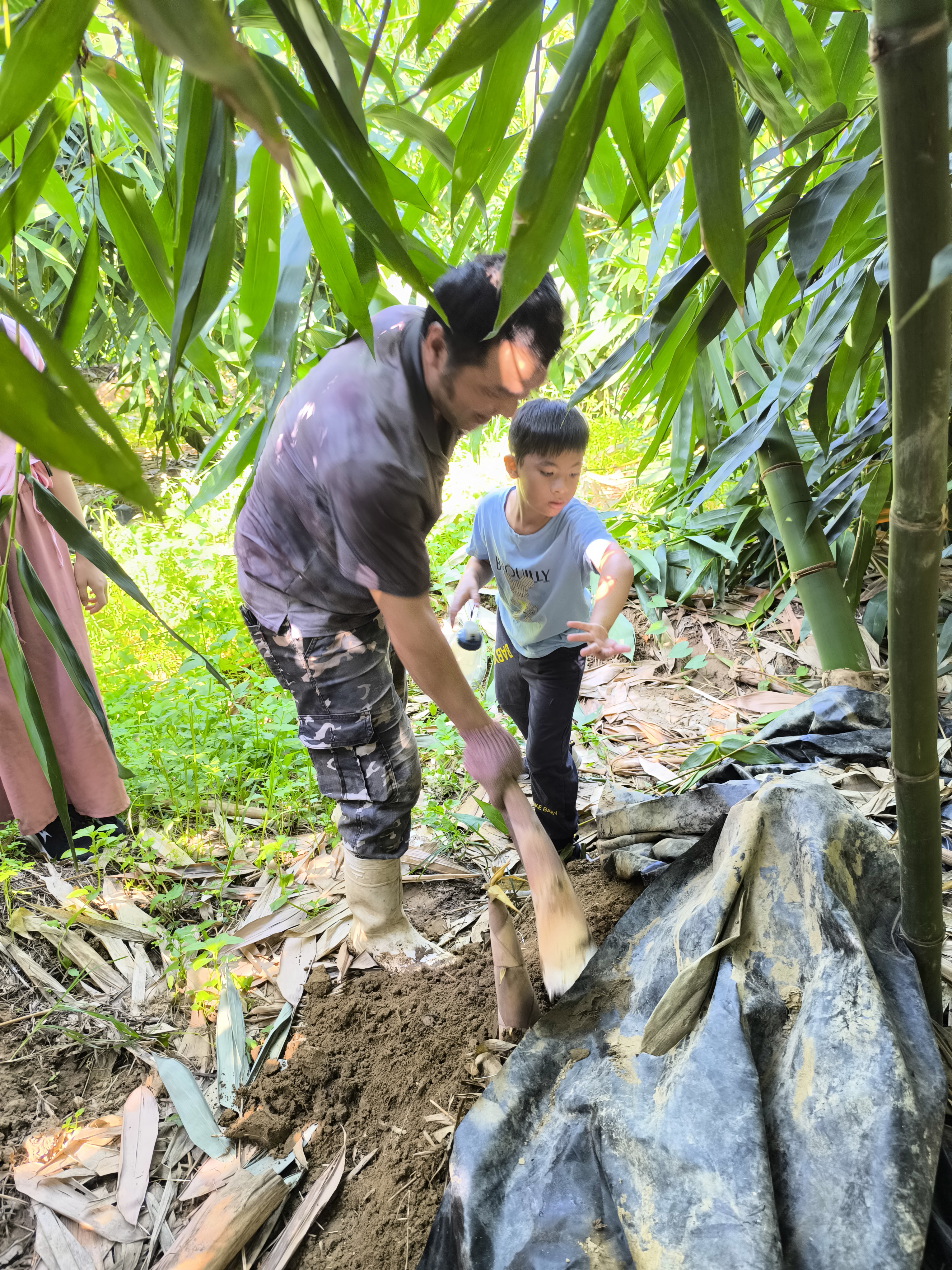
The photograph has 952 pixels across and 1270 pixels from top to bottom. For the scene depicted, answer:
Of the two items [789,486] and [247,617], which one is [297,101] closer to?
[247,617]

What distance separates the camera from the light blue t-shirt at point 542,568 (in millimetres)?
1610

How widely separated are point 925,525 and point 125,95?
95 centimetres

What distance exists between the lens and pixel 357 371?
3.72ft

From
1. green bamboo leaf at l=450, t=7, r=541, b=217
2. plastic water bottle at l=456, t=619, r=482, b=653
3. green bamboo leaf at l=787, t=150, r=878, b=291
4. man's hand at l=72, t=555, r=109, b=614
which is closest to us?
green bamboo leaf at l=450, t=7, r=541, b=217

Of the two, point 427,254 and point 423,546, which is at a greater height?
point 427,254

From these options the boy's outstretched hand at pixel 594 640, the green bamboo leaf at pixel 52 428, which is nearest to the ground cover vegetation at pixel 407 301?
the green bamboo leaf at pixel 52 428

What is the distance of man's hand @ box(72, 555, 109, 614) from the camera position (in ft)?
6.09

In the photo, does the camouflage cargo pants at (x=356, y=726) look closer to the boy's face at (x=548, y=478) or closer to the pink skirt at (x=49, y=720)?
the boy's face at (x=548, y=478)

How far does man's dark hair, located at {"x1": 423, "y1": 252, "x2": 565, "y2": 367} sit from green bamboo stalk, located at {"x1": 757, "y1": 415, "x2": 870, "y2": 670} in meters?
1.12

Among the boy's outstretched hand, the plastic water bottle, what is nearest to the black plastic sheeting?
the boy's outstretched hand

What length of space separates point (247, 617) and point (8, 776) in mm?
748

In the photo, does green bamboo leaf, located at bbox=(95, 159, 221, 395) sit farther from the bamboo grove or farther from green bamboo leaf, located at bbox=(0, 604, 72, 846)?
green bamboo leaf, located at bbox=(0, 604, 72, 846)

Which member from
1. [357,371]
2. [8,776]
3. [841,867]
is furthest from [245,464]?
[841,867]

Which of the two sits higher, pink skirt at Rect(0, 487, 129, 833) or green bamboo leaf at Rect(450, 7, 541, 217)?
green bamboo leaf at Rect(450, 7, 541, 217)
